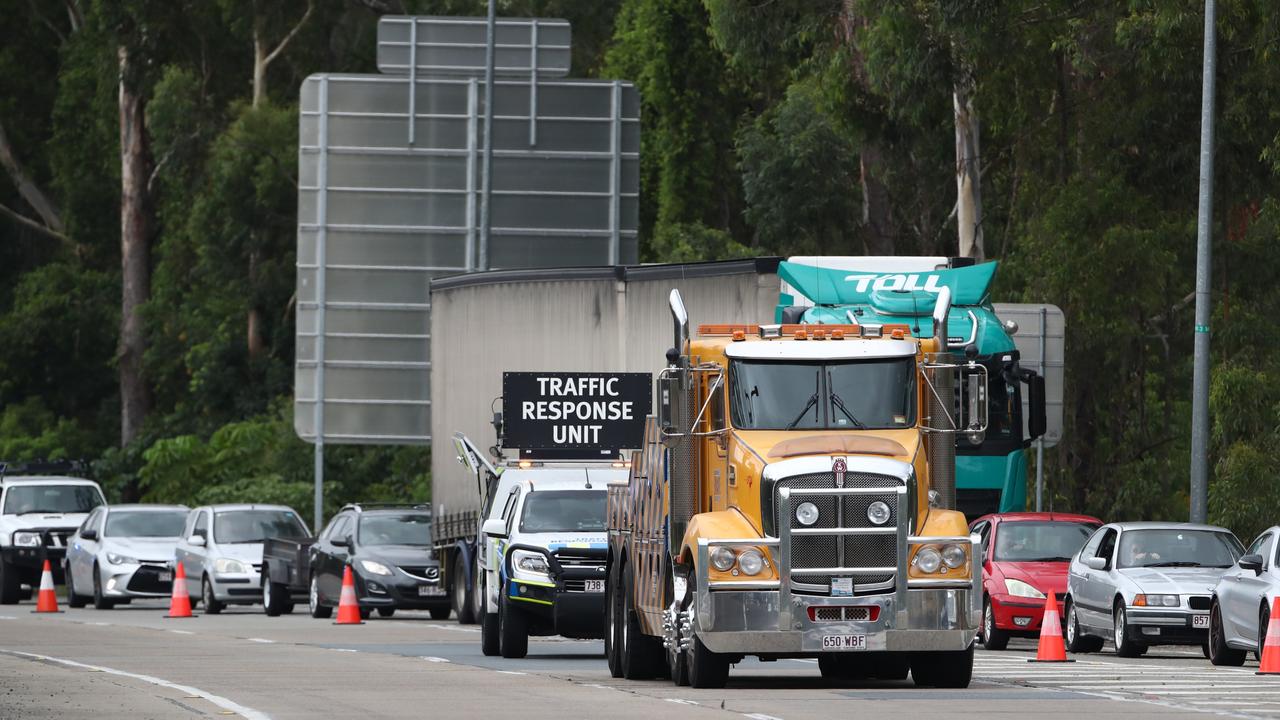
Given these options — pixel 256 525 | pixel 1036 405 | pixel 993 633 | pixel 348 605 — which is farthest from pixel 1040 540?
pixel 256 525

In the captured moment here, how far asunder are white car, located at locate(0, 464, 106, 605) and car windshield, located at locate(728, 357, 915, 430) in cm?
2550

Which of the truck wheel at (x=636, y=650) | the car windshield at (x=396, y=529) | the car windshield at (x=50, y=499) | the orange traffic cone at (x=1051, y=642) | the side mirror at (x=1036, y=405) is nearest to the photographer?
the truck wheel at (x=636, y=650)

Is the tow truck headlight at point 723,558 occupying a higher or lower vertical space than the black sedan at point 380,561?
higher

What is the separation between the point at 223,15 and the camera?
62.4 m

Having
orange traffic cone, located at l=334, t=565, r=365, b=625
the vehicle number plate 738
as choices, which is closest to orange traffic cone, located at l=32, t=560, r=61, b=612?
orange traffic cone, located at l=334, t=565, r=365, b=625

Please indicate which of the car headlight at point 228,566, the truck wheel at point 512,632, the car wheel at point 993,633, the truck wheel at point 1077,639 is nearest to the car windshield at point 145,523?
the car headlight at point 228,566

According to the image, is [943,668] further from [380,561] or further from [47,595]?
[47,595]

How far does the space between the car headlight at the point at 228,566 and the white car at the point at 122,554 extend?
65.6 inches

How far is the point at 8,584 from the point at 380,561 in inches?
438

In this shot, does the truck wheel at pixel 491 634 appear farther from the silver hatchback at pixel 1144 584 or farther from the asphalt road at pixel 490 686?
the silver hatchback at pixel 1144 584

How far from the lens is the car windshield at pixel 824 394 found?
18562 mm

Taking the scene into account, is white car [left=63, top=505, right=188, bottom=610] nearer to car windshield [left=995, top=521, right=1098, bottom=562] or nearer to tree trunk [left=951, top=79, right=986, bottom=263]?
tree trunk [left=951, top=79, right=986, bottom=263]

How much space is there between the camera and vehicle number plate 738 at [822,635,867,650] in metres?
17.9

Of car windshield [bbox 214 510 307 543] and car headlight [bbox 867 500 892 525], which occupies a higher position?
car headlight [bbox 867 500 892 525]
